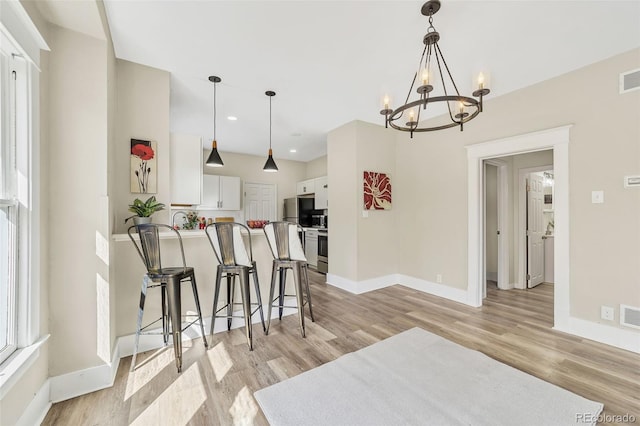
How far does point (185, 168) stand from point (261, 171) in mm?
3805

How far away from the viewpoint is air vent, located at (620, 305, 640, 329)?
234 cm

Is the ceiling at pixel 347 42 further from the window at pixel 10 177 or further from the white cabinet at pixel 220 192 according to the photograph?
the white cabinet at pixel 220 192

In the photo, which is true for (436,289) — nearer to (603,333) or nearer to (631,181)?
(603,333)

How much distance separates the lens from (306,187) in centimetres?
644

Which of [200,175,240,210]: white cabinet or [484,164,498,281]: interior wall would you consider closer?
[484,164,498,281]: interior wall

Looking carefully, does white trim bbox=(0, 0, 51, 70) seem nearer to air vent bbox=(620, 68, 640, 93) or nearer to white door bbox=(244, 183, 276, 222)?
air vent bbox=(620, 68, 640, 93)

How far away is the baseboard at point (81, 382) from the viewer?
173 centimetres

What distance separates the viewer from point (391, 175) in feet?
15.1

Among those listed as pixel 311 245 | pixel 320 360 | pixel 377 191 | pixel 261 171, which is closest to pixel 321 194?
pixel 311 245

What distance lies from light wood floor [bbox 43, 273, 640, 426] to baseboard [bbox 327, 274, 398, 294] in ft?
1.78

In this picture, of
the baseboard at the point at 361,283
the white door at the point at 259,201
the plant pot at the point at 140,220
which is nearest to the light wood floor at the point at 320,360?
the baseboard at the point at 361,283

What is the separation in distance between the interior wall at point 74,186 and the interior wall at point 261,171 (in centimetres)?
420

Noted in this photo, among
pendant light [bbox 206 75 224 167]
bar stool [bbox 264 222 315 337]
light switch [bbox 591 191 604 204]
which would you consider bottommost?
bar stool [bbox 264 222 315 337]

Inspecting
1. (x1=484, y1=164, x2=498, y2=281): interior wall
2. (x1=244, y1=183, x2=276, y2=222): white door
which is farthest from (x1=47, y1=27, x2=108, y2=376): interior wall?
(x1=484, y1=164, x2=498, y2=281): interior wall
